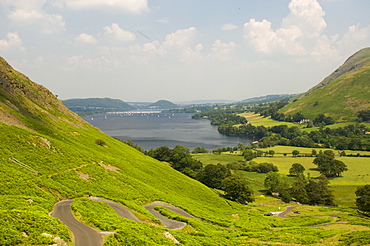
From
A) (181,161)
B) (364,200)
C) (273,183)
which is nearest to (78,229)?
(364,200)

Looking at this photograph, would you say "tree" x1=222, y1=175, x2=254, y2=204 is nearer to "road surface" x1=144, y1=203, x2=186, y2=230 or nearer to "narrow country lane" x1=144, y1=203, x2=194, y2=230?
"narrow country lane" x1=144, y1=203, x2=194, y2=230

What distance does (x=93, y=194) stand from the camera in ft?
148

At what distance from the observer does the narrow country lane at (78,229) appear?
26297mm

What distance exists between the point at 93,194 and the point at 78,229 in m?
16.2

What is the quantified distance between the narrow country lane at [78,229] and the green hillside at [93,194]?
0.97 meters

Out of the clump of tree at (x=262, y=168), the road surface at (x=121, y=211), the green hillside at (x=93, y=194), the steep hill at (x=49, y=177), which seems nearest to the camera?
the steep hill at (x=49, y=177)

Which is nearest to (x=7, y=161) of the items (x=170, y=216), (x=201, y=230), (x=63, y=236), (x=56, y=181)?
(x=56, y=181)

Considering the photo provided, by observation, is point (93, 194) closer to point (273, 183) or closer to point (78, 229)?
point (78, 229)

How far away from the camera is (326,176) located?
5930 inches

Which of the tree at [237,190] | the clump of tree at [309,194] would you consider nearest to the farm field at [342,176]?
the clump of tree at [309,194]

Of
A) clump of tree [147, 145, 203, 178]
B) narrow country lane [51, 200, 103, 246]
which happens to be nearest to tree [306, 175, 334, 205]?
clump of tree [147, 145, 203, 178]

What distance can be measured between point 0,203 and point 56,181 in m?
15.0

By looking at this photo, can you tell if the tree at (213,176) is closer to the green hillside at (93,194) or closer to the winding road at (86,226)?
the green hillside at (93,194)

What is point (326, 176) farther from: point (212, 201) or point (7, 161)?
point (7, 161)
